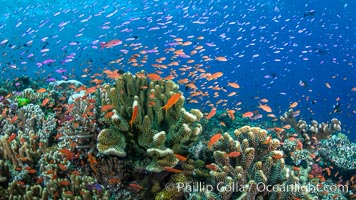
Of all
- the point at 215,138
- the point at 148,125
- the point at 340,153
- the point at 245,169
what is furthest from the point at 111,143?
the point at 340,153

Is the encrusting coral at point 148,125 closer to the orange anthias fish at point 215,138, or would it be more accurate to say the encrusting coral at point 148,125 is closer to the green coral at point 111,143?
the green coral at point 111,143

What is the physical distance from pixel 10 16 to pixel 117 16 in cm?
1742

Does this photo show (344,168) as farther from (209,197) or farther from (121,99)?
(121,99)

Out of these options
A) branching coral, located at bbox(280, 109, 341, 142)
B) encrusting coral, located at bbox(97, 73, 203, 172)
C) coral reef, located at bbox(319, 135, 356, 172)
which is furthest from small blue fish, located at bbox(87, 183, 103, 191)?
branching coral, located at bbox(280, 109, 341, 142)

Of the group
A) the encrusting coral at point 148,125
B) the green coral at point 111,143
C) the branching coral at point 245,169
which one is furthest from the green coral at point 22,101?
the branching coral at point 245,169

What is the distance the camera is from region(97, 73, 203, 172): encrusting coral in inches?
185

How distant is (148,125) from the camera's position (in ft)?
16.0

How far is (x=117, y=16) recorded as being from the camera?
48625 millimetres

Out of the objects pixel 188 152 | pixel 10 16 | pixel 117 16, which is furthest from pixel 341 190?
pixel 10 16

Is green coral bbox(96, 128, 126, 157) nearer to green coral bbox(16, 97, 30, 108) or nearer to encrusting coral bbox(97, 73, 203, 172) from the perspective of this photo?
encrusting coral bbox(97, 73, 203, 172)

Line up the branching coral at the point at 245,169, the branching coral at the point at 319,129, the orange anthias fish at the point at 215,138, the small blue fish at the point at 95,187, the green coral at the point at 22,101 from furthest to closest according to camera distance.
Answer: the branching coral at the point at 319,129
the green coral at the point at 22,101
the orange anthias fish at the point at 215,138
the small blue fish at the point at 95,187
the branching coral at the point at 245,169

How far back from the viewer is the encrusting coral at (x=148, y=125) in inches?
185

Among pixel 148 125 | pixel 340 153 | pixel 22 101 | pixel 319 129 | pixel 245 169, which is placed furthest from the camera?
pixel 319 129

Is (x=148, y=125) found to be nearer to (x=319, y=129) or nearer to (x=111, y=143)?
(x=111, y=143)
